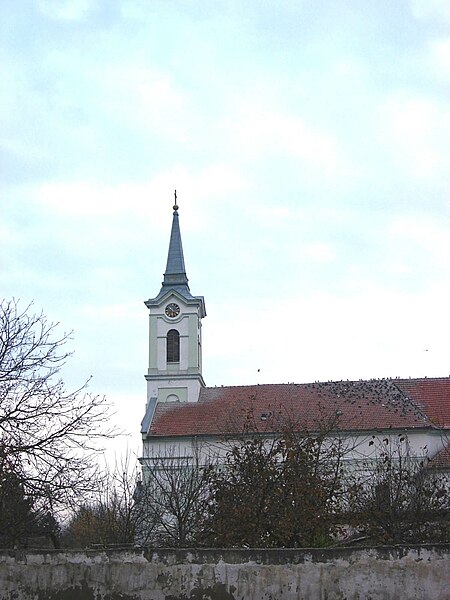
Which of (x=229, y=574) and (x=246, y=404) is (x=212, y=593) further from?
(x=246, y=404)

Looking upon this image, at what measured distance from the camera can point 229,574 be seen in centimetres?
1587

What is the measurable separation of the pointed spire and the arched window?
346 centimetres

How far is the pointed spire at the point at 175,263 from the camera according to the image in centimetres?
5294

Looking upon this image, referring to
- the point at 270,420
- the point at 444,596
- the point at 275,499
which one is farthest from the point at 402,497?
the point at 270,420

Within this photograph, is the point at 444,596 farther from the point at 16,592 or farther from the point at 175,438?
the point at 175,438

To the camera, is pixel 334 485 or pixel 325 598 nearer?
pixel 325 598

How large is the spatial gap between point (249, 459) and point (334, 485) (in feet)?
8.64

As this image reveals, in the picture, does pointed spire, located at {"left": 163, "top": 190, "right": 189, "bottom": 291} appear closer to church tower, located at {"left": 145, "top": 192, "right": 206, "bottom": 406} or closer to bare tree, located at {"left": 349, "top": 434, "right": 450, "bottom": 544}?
church tower, located at {"left": 145, "top": 192, "right": 206, "bottom": 406}

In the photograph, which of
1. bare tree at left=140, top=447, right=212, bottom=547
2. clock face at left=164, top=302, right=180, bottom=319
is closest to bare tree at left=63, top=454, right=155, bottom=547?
bare tree at left=140, top=447, right=212, bottom=547

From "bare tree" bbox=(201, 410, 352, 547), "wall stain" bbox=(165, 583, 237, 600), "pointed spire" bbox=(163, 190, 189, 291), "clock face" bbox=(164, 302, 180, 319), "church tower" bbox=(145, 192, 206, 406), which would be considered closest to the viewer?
"wall stain" bbox=(165, 583, 237, 600)

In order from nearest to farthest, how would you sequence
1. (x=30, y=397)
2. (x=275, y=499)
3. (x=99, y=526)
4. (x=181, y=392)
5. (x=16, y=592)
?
(x=16, y=592) → (x=30, y=397) → (x=275, y=499) → (x=99, y=526) → (x=181, y=392)

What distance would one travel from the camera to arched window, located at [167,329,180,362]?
50406mm

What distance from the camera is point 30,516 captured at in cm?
2127

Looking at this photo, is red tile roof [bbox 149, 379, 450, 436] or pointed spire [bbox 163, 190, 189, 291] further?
pointed spire [bbox 163, 190, 189, 291]
